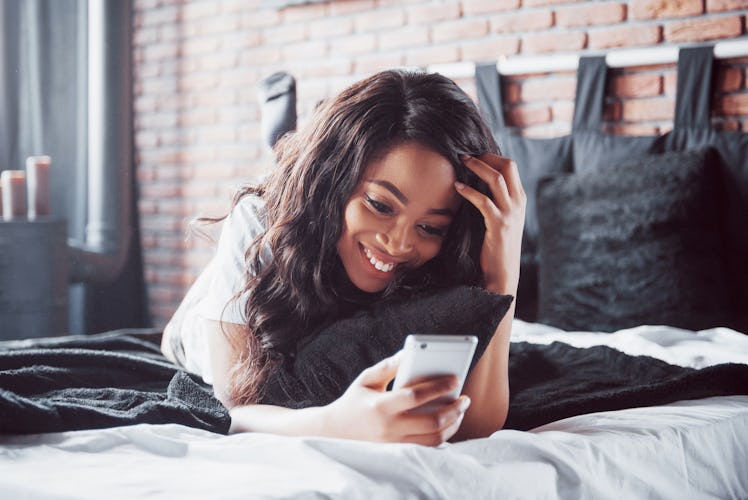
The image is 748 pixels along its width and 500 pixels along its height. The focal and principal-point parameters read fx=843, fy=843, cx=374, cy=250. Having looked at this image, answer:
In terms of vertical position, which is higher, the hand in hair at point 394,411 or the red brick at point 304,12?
the red brick at point 304,12

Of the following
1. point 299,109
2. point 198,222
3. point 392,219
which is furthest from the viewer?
point 299,109

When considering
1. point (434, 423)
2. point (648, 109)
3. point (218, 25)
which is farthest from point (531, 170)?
point (218, 25)

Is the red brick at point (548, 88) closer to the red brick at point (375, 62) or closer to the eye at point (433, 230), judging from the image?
the red brick at point (375, 62)

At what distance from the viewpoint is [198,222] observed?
5.25 ft

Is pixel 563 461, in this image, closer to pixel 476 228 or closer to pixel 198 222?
pixel 476 228

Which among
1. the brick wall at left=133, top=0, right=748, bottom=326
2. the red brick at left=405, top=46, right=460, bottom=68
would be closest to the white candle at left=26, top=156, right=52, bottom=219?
the brick wall at left=133, top=0, right=748, bottom=326

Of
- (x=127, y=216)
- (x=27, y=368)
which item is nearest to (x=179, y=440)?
(x=27, y=368)

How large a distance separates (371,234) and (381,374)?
0.33 metres

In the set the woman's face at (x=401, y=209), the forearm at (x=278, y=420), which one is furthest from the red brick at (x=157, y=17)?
the forearm at (x=278, y=420)

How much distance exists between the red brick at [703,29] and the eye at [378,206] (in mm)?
1471

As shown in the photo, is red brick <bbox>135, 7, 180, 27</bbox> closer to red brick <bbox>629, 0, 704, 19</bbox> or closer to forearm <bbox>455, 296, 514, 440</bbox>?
red brick <bbox>629, 0, 704, 19</bbox>

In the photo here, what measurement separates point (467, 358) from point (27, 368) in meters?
0.76

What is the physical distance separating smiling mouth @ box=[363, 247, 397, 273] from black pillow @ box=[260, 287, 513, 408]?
0.27 feet

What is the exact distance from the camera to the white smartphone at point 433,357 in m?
0.89
